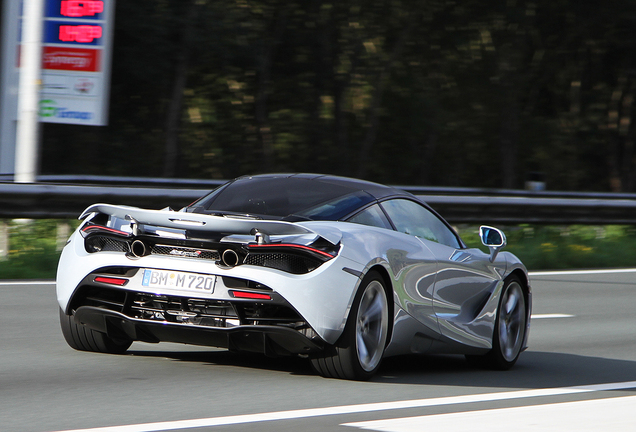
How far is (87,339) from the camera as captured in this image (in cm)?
673

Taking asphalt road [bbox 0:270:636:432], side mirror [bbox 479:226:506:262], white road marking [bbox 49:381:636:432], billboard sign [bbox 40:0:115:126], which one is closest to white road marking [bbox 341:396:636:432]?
asphalt road [bbox 0:270:636:432]

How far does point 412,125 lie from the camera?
3425 centimetres

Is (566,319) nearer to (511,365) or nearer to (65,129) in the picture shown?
(511,365)

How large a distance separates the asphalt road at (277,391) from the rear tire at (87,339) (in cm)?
8

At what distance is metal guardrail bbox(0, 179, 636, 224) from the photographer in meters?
11.7

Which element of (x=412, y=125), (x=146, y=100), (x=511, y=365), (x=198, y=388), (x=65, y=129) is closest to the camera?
(x=198, y=388)

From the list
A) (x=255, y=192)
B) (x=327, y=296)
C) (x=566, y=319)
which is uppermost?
(x=255, y=192)

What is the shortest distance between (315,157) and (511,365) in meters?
23.9

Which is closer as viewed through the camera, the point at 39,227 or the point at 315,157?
the point at 39,227

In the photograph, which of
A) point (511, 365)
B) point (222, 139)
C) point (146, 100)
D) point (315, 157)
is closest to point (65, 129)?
point (146, 100)

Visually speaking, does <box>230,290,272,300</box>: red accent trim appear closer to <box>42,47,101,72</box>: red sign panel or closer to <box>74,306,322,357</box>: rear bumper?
<box>74,306,322,357</box>: rear bumper

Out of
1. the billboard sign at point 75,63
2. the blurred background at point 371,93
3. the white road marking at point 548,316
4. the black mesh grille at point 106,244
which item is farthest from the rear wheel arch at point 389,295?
the blurred background at point 371,93

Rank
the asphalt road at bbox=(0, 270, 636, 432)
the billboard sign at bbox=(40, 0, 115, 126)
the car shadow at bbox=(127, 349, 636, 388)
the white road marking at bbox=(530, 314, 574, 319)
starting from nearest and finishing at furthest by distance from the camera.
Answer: the asphalt road at bbox=(0, 270, 636, 432) < the car shadow at bbox=(127, 349, 636, 388) < the white road marking at bbox=(530, 314, 574, 319) < the billboard sign at bbox=(40, 0, 115, 126)

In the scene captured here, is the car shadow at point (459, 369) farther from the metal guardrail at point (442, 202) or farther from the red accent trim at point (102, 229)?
the metal guardrail at point (442, 202)
